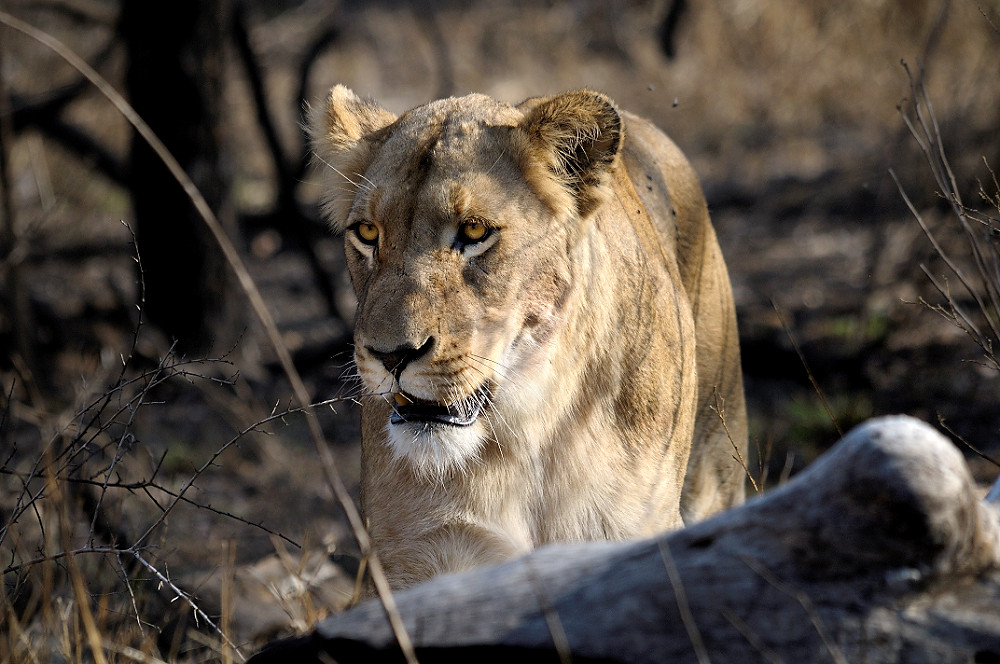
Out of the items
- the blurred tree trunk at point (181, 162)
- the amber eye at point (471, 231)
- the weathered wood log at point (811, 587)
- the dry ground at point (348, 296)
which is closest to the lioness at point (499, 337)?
the amber eye at point (471, 231)

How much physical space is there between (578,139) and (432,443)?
1012 mm

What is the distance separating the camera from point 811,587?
69.0 inches

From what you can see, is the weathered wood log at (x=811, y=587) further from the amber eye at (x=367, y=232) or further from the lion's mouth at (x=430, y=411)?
the amber eye at (x=367, y=232)

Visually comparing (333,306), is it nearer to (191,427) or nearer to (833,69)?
(191,427)

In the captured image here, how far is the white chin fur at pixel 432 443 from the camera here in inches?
109

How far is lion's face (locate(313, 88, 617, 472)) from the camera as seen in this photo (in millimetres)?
2672

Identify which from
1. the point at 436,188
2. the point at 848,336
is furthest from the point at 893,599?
the point at 848,336

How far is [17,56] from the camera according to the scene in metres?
11.6

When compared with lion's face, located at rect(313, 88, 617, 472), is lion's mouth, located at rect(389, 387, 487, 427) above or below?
below

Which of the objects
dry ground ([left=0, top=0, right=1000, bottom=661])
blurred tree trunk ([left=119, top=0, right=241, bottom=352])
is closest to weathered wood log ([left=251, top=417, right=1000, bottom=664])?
dry ground ([left=0, top=0, right=1000, bottom=661])

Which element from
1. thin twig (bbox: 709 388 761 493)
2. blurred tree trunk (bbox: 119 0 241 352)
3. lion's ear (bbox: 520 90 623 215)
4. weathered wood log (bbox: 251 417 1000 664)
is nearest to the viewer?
weathered wood log (bbox: 251 417 1000 664)

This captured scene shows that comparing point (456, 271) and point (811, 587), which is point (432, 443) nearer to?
point (456, 271)

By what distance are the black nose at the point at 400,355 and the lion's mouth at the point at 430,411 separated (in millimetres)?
130

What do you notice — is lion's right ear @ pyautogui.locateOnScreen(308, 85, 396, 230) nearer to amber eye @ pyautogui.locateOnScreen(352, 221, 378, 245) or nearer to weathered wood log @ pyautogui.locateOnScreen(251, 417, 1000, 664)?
amber eye @ pyautogui.locateOnScreen(352, 221, 378, 245)
